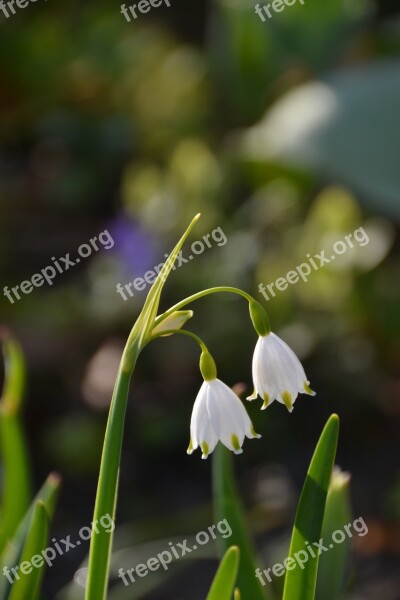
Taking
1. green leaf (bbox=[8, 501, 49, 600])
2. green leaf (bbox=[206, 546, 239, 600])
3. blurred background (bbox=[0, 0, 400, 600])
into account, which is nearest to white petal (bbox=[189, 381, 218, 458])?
green leaf (bbox=[206, 546, 239, 600])

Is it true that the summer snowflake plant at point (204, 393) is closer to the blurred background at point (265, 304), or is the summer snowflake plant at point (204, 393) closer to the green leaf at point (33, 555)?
the green leaf at point (33, 555)

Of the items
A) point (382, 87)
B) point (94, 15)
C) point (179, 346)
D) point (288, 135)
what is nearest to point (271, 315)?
point (179, 346)

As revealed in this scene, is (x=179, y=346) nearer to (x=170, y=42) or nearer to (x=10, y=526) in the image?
(x=10, y=526)

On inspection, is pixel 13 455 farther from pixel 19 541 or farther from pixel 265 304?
pixel 265 304

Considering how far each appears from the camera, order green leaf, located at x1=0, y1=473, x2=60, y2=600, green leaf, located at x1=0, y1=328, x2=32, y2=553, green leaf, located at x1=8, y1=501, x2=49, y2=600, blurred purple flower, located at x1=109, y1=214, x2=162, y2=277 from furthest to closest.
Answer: blurred purple flower, located at x1=109, y1=214, x2=162, y2=277, green leaf, located at x1=0, y1=328, x2=32, y2=553, green leaf, located at x1=0, y1=473, x2=60, y2=600, green leaf, located at x1=8, y1=501, x2=49, y2=600

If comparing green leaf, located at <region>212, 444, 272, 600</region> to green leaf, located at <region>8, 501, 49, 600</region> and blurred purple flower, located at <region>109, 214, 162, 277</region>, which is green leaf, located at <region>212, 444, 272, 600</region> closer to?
green leaf, located at <region>8, 501, 49, 600</region>

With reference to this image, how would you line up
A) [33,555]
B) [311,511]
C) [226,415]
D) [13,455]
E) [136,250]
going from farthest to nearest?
1. [136,250]
2. [13,455]
3. [33,555]
4. [311,511]
5. [226,415]

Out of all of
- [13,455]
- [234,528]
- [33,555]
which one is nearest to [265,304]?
[13,455]
